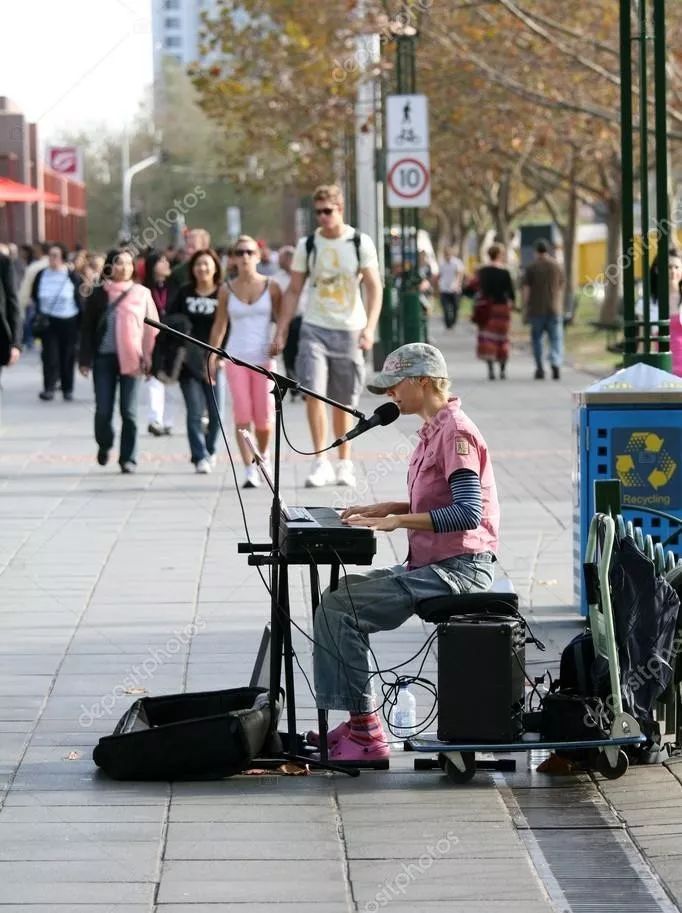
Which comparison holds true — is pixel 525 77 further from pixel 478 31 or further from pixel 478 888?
pixel 478 888

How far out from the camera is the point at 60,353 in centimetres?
2209

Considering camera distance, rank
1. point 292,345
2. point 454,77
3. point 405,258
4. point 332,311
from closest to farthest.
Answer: point 332,311 → point 292,345 → point 405,258 → point 454,77

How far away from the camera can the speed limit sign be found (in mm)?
23969

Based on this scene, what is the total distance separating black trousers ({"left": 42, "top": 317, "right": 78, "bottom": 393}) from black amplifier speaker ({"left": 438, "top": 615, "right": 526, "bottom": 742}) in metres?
16.5

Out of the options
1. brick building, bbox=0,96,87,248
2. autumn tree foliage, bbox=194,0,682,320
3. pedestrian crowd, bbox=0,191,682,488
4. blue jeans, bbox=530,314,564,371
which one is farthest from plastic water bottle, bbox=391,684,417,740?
brick building, bbox=0,96,87,248

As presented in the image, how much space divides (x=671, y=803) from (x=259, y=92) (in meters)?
31.4

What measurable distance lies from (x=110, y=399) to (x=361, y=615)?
851cm

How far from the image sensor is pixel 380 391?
626 cm

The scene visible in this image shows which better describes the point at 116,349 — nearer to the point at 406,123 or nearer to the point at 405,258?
the point at 406,123

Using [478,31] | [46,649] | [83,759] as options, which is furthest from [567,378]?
[83,759]

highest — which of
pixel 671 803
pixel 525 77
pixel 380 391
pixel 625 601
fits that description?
pixel 525 77

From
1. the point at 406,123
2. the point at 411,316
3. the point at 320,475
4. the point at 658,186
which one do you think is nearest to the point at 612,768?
the point at 658,186

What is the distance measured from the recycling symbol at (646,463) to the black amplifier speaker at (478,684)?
8.24 ft

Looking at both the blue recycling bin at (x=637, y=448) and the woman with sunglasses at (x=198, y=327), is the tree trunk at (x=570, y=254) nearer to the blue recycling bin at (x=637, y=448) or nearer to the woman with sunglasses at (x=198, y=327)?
the woman with sunglasses at (x=198, y=327)
